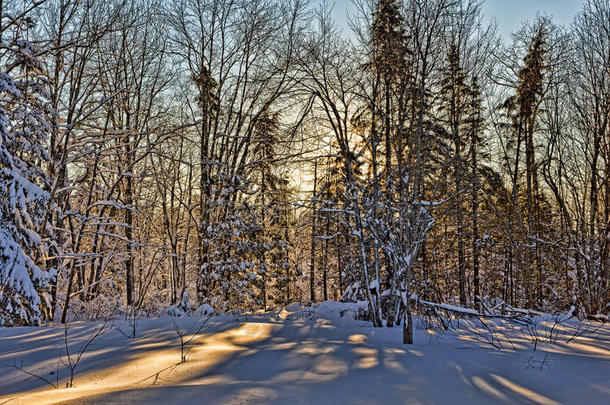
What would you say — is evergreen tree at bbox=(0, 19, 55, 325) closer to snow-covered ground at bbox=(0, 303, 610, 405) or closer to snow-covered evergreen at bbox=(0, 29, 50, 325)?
snow-covered evergreen at bbox=(0, 29, 50, 325)

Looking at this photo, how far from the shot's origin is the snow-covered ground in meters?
2.32

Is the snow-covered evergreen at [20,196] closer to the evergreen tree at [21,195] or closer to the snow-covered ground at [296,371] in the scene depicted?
the evergreen tree at [21,195]

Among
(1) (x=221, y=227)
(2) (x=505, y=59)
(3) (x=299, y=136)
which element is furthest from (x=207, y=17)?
(2) (x=505, y=59)

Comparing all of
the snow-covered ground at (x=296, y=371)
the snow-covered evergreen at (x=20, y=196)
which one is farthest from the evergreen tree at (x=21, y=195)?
the snow-covered ground at (x=296, y=371)

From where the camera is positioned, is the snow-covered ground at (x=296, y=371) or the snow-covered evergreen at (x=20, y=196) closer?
the snow-covered ground at (x=296, y=371)

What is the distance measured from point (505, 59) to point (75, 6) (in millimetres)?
10437

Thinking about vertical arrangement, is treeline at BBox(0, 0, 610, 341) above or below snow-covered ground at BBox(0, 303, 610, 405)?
above

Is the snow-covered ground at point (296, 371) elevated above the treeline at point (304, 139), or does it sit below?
below

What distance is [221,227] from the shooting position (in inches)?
449

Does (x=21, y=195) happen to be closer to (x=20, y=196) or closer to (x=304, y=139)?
(x=20, y=196)

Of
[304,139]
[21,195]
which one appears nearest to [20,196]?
[21,195]

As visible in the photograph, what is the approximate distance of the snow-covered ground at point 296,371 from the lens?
7.61 feet

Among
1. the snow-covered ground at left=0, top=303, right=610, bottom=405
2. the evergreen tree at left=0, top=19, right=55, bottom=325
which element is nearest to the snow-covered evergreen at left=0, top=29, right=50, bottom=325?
the evergreen tree at left=0, top=19, right=55, bottom=325

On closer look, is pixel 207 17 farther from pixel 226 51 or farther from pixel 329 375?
pixel 329 375
